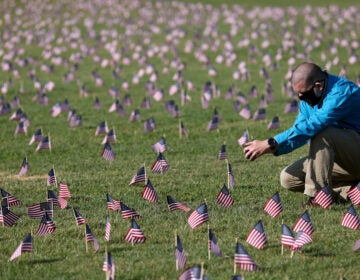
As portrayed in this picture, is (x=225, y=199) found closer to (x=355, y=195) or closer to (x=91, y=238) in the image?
(x=355, y=195)

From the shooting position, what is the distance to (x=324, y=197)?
820 cm

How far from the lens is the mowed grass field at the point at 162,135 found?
23.1ft

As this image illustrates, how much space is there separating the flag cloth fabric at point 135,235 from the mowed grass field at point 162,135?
0.05 metres

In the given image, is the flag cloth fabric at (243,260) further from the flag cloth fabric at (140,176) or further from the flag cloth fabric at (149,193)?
the flag cloth fabric at (140,176)

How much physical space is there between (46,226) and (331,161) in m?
2.50

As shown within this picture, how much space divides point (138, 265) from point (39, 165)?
486 centimetres

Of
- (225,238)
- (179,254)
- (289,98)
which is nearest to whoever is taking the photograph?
(179,254)

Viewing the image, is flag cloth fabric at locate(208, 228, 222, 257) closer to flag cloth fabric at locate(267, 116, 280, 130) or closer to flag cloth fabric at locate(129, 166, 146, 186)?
flag cloth fabric at locate(129, 166, 146, 186)

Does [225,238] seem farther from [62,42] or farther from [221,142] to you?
[62,42]

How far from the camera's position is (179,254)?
6.48m

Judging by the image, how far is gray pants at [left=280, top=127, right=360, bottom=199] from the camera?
322 inches

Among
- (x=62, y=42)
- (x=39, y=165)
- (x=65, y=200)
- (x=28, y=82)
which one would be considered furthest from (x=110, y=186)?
(x=62, y=42)

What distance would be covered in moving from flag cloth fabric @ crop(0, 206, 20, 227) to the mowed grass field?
103mm

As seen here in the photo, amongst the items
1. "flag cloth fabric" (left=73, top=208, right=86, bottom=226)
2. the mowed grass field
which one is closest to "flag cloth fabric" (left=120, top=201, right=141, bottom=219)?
the mowed grass field
